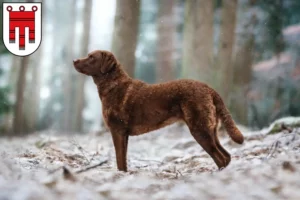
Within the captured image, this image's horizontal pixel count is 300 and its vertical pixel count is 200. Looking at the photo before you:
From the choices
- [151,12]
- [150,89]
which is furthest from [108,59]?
[151,12]

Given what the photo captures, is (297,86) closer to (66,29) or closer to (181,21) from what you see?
(181,21)

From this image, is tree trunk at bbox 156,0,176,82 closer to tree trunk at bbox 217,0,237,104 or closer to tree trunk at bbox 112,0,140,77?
tree trunk at bbox 217,0,237,104

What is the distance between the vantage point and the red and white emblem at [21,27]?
10.5ft

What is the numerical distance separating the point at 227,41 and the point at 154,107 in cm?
479

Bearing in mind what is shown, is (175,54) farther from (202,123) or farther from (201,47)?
(202,123)

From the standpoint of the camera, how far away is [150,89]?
9.65 feet

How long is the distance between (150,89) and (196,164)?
1011 millimetres

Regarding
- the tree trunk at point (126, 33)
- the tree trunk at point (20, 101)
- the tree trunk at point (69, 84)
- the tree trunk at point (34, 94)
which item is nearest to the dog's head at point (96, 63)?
the tree trunk at point (126, 33)

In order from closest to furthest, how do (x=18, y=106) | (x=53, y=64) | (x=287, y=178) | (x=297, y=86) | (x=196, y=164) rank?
(x=287, y=178) < (x=196, y=164) < (x=297, y=86) < (x=18, y=106) < (x=53, y=64)

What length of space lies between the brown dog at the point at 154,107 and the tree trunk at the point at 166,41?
603cm

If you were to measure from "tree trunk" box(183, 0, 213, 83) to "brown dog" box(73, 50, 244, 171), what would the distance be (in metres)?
3.43

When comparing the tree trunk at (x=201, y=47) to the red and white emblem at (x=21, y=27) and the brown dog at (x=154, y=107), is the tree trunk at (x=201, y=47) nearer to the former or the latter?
the brown dog at (x=154, y=107)

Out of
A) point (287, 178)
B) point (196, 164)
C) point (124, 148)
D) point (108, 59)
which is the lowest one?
point (196, 164)

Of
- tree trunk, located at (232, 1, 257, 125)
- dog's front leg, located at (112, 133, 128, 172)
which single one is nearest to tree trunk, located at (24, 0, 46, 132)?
tree trunk, located at (232, 1, 257, 125)
